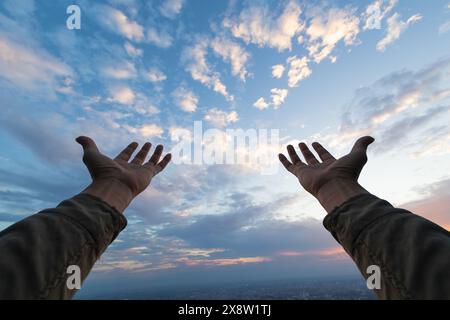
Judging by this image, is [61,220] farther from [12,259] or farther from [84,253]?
[12,259]

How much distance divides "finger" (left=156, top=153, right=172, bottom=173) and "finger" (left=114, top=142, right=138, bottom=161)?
78 cm

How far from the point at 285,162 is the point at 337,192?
320cm

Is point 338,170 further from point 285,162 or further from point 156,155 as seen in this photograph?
point 156,155

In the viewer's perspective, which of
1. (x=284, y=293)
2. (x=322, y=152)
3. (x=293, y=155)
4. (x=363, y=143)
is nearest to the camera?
(x=363, y=143)

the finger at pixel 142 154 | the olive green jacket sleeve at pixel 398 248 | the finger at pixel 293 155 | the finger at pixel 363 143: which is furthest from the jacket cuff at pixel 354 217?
the finger at pixel 142 154

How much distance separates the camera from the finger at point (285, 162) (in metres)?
6.90

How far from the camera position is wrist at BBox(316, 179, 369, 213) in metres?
3.84

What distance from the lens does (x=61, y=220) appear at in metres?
2.30

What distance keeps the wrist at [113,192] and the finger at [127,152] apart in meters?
1.56

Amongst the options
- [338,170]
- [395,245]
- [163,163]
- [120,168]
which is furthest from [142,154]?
[395,245]

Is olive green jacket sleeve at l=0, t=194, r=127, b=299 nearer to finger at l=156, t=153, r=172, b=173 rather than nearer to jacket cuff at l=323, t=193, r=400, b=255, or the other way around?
jacket cuff at l=323, t=193, r=400, b=255

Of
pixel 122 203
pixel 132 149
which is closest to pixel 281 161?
pixel 132 149

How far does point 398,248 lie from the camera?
2070 millimetres

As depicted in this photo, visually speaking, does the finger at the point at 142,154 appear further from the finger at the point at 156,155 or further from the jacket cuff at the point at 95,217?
the jacket cuff at the point at 95,217
